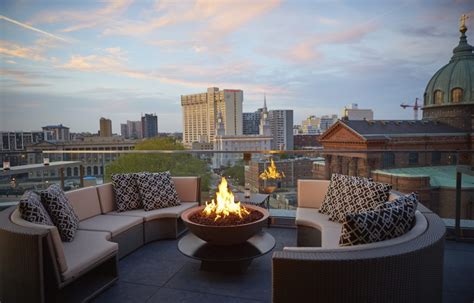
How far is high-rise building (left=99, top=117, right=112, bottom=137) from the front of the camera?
2274 centimetres

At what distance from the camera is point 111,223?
3.23 m

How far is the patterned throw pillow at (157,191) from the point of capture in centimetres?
385

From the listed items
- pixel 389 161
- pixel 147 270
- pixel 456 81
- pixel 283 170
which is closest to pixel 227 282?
pixel 147 270

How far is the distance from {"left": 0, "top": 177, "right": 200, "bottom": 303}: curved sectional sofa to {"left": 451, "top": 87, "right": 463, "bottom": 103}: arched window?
29.0 m

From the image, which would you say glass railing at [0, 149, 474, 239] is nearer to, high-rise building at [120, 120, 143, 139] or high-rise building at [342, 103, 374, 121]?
high-rise building at [342, 103, 374, 121]

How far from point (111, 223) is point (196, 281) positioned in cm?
112

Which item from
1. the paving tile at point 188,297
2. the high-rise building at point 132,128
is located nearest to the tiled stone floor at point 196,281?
the paving tile at point 188,297

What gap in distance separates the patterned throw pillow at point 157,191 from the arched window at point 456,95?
28813 mm

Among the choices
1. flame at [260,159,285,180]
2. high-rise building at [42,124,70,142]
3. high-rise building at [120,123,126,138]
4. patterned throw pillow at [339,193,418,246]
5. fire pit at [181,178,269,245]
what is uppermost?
high-rise building at [120,123,126,138]

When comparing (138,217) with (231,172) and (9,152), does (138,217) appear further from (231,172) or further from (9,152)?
(9,152)

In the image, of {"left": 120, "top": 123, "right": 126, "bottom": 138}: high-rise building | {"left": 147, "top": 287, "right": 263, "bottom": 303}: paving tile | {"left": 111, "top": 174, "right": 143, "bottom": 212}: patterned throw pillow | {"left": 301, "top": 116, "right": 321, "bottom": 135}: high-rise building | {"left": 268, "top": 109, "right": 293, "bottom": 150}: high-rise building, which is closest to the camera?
{"left": 147, "top": 287, "right": 263, "bottom": 303}: paving tile

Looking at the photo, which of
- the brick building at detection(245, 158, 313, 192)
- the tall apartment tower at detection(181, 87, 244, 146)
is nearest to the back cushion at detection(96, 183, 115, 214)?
the brick building at detection(245, 158, 313, 192)

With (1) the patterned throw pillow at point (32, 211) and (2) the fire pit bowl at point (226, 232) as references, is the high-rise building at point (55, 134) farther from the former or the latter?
(2) the fire pit bowl at point (226, 232)

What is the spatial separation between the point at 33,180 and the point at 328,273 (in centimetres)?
440
